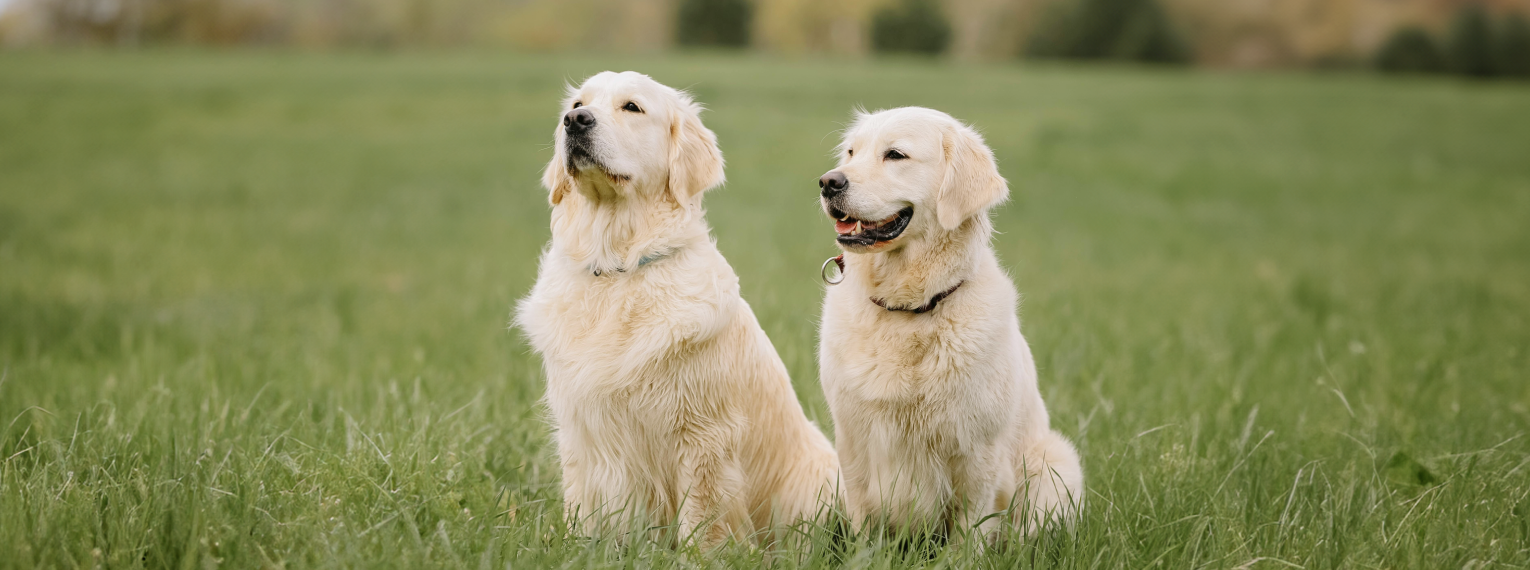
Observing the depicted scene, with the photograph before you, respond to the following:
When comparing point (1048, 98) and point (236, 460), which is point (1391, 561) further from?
point (1048, 98)

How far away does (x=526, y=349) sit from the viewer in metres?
4.82

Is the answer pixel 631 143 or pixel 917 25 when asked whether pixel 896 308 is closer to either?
pixel 631 143

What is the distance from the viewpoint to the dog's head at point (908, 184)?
2.67m

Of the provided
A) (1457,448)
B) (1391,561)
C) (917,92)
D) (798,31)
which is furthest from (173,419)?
(798,31)

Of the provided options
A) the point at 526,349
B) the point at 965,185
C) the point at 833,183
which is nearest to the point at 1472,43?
the point at 526,349

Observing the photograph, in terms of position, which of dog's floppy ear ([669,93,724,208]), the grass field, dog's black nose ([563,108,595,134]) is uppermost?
dog's black nose ([563,108,595,134])

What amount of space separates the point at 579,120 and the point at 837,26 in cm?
5447

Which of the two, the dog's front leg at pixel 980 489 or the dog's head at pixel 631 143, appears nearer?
the dog's front leg at pixel 980 489

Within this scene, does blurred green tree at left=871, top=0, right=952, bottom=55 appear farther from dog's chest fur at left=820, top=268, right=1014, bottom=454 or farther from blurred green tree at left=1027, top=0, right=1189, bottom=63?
dog's chest fur at left=820, top=268, right=1014, bottom=454

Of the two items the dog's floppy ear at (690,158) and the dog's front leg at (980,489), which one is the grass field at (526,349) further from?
the dog's floppy ear at (690,158)

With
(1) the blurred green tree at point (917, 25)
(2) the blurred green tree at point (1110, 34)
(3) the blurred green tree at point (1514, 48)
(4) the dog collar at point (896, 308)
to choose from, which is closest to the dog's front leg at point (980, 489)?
(4) the dog collar at point (896, 308)

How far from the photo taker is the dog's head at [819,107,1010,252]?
2666 mm

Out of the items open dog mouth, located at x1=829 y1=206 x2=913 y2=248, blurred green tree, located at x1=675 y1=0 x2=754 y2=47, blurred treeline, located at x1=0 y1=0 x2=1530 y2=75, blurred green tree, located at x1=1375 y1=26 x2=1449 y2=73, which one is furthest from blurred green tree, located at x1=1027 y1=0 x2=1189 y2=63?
open dog mouth, located at x1=829 y1=206 x2=913 y2=248

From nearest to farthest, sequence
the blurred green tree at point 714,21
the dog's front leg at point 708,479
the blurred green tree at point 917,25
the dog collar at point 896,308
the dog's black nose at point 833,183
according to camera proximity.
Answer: the dog's black nose at point 833,183 < the dog collar at point 896,308 < the dog's front leg at point 708,479 < the blurred green tree at point 714,21 < the blurred green tree at point 917,25
